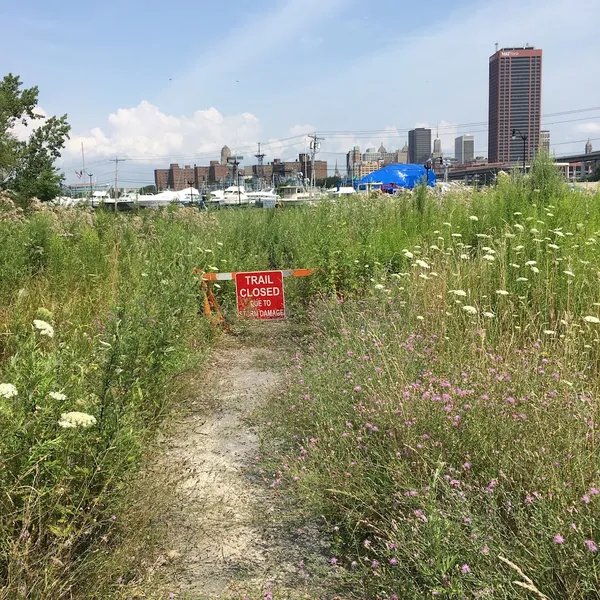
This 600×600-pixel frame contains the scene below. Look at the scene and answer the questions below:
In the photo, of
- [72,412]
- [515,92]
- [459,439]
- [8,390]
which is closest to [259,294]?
[459,439]

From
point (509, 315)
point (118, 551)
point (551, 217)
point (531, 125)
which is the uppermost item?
point (531, 125)

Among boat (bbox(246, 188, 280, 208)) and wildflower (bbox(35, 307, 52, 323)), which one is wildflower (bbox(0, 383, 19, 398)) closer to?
wildflower (bbox(35, 307, 52, 323))

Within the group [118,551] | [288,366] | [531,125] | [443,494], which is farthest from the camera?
[531,125]

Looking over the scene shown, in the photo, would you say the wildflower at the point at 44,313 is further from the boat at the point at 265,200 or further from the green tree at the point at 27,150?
the green tree at the point at 27,150

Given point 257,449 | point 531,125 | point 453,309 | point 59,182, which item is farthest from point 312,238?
point 531,125

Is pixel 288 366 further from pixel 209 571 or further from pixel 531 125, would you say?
pixel 531 125

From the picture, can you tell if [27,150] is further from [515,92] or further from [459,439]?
[515,92]

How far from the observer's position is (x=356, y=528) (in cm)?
238

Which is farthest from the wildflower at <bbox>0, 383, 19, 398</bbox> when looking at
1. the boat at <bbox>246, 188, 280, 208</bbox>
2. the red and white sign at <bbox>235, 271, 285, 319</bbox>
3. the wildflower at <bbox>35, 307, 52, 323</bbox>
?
the boat at <bbox>246, 188, 280, 208</bbox>

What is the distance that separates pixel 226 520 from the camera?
107 inches

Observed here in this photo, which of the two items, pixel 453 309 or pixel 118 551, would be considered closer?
pixel 118 551

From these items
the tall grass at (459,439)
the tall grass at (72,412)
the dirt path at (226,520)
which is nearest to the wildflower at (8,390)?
the tall grass at (72,412)

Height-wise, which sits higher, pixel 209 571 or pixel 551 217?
pixel 551 217

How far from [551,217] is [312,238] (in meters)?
2.94
